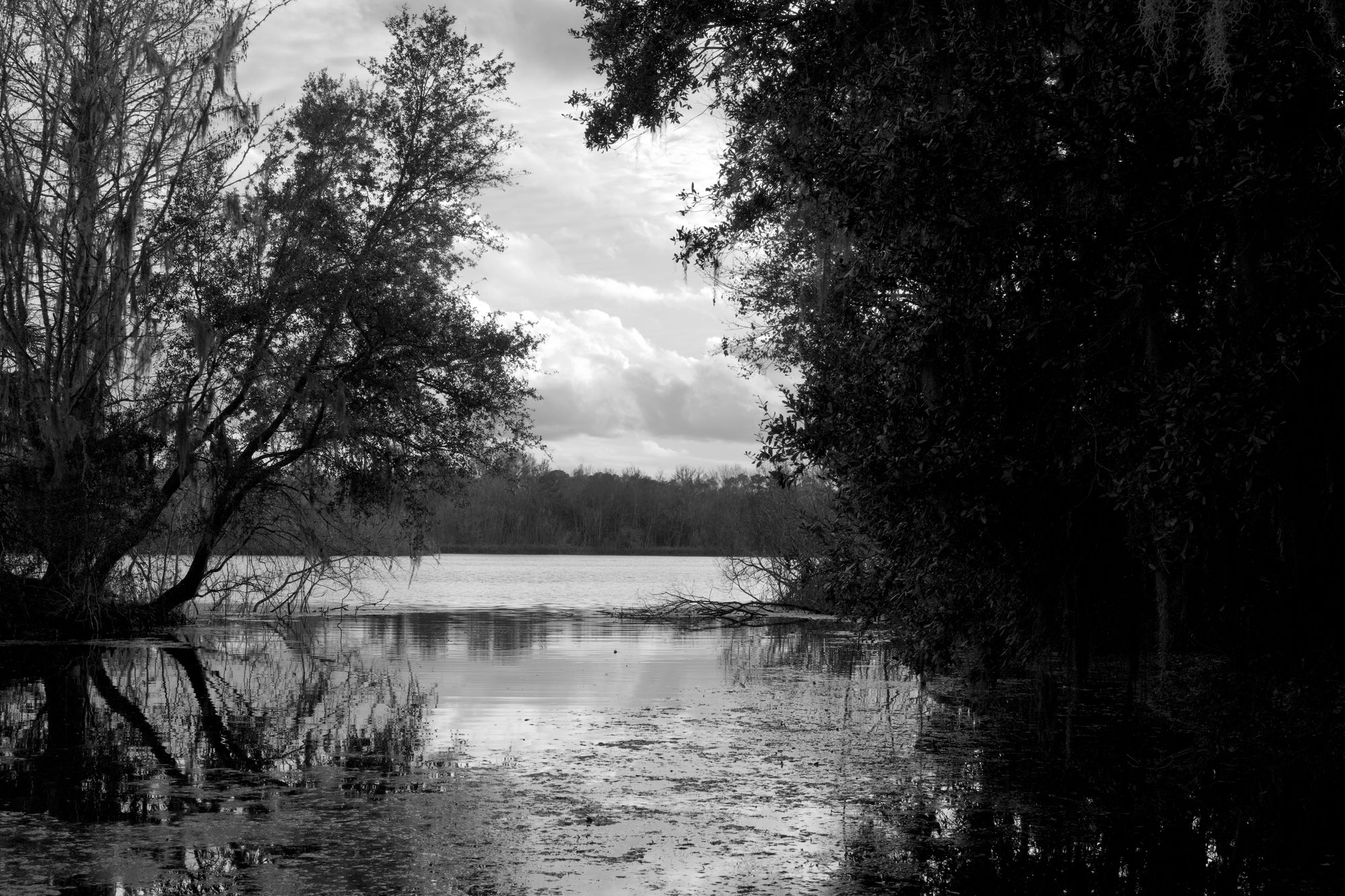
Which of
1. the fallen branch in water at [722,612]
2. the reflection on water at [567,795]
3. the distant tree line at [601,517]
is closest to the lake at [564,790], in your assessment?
the reflection on water at [567,795]

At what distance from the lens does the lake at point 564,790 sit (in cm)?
625

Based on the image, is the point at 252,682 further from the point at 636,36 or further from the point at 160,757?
the point at 636,36

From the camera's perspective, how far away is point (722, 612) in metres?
25.8

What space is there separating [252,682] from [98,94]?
28.6 ft

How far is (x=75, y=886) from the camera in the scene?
5797mm

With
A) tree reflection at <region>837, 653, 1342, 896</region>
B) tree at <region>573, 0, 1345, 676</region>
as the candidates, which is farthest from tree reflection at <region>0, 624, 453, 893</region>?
tree at <region>573, 0, 1345, 676</region>

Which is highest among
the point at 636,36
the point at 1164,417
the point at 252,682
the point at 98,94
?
the point at 98,94

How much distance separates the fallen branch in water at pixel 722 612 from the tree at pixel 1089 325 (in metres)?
15.1

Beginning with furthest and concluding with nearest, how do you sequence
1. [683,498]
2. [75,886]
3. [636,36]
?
1. [683,498]
2. [636,36]
3. [75,886]

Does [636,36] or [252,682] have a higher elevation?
[636,36]

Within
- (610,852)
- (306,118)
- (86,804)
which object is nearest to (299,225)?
(306,118)

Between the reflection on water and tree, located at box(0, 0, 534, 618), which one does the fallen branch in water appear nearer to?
tree, located at box(0, 0, 534, 618)

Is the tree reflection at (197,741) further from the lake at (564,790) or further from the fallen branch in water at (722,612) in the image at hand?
the fallen branch in water at (722,612)

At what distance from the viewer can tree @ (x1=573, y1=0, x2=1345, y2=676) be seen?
694 cm
